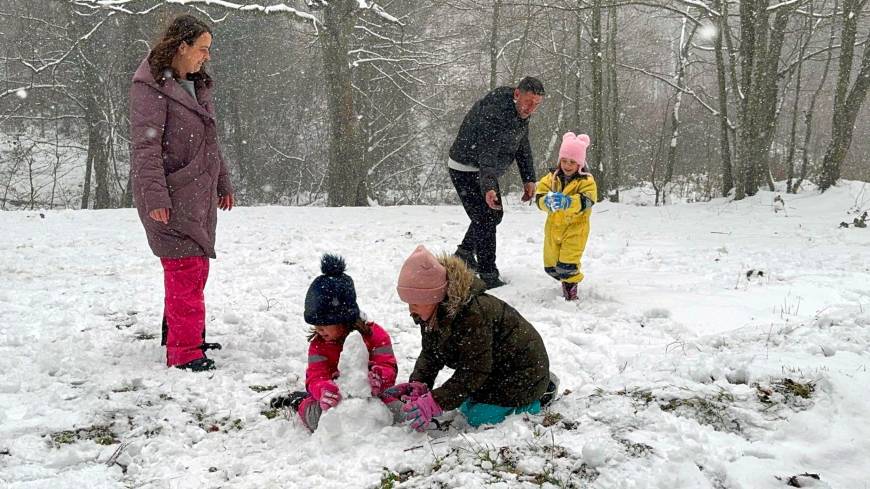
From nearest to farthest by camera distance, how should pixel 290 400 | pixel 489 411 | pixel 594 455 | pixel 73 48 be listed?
pixel 594 455 → pixel 489 411 → pixel 290 400 → pixel 73 48

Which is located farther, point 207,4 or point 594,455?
point 207,4

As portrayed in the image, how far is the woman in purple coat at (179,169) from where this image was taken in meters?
3.77

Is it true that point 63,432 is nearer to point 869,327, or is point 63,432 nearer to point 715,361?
point 715,361

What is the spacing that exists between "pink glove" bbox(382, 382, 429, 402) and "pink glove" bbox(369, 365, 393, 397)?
0.05m

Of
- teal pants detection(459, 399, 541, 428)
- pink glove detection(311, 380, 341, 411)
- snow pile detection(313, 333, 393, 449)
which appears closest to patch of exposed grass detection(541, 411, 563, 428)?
teal pants detection(459, 399, 541, 428)

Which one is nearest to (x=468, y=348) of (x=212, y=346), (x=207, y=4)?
(x=212, y=346)

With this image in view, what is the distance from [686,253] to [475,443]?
243 inches

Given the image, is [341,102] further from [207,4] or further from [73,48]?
[73,48]

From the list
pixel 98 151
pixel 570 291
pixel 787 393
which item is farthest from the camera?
pixel 98 151

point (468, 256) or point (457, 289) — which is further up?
point (457, 289)

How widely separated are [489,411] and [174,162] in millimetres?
2545

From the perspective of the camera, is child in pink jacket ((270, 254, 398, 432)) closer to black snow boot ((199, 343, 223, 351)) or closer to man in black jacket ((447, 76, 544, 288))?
black snow boot ((199, 343, 223, 351))

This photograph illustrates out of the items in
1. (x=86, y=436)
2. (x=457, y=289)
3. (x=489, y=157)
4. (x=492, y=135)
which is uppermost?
(x=492, y=135)

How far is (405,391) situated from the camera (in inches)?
129
